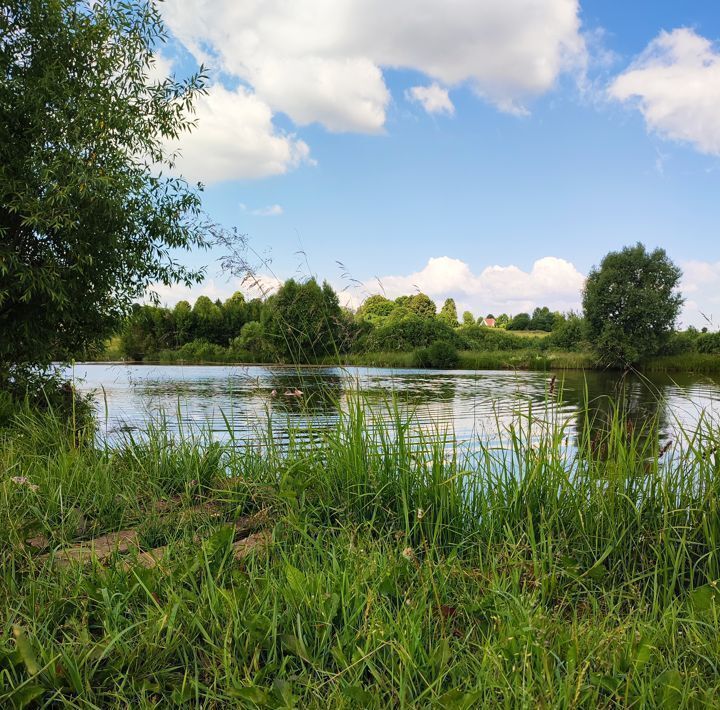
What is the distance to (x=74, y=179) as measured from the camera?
8.56m

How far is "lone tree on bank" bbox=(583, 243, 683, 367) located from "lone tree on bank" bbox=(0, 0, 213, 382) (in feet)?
144

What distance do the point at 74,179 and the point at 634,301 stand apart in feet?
163

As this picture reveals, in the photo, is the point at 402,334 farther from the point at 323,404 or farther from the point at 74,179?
the point at 74,179

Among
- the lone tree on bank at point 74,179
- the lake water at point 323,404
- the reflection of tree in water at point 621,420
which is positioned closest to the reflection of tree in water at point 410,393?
the lake water at point 323,404

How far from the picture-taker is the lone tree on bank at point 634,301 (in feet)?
159

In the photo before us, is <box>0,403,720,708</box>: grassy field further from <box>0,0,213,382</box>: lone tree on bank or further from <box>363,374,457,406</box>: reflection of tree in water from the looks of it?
<box>0,0,213,382</box>: lone tree on bank

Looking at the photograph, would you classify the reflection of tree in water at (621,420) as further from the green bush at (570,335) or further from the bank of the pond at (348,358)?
the green bush at (570,335)

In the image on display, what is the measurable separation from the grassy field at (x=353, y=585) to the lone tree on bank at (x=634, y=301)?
47.7 metres

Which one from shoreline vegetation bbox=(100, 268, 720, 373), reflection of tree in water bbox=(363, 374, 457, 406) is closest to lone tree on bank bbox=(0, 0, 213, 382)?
shoreline vegetation bbox=(100, 268, 720, 373)

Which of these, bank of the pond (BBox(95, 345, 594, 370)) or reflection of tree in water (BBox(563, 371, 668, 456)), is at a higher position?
bank of the pond (BBox(95, 345, 594, 370))

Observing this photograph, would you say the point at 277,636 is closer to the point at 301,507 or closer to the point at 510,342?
the point at 301,507

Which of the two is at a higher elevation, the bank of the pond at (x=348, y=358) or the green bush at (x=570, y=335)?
the green bush at (x=570, y=335)

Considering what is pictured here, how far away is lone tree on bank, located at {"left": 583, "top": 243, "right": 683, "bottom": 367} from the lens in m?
48.4

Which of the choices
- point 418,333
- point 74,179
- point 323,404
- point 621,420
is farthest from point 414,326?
point 74,179
